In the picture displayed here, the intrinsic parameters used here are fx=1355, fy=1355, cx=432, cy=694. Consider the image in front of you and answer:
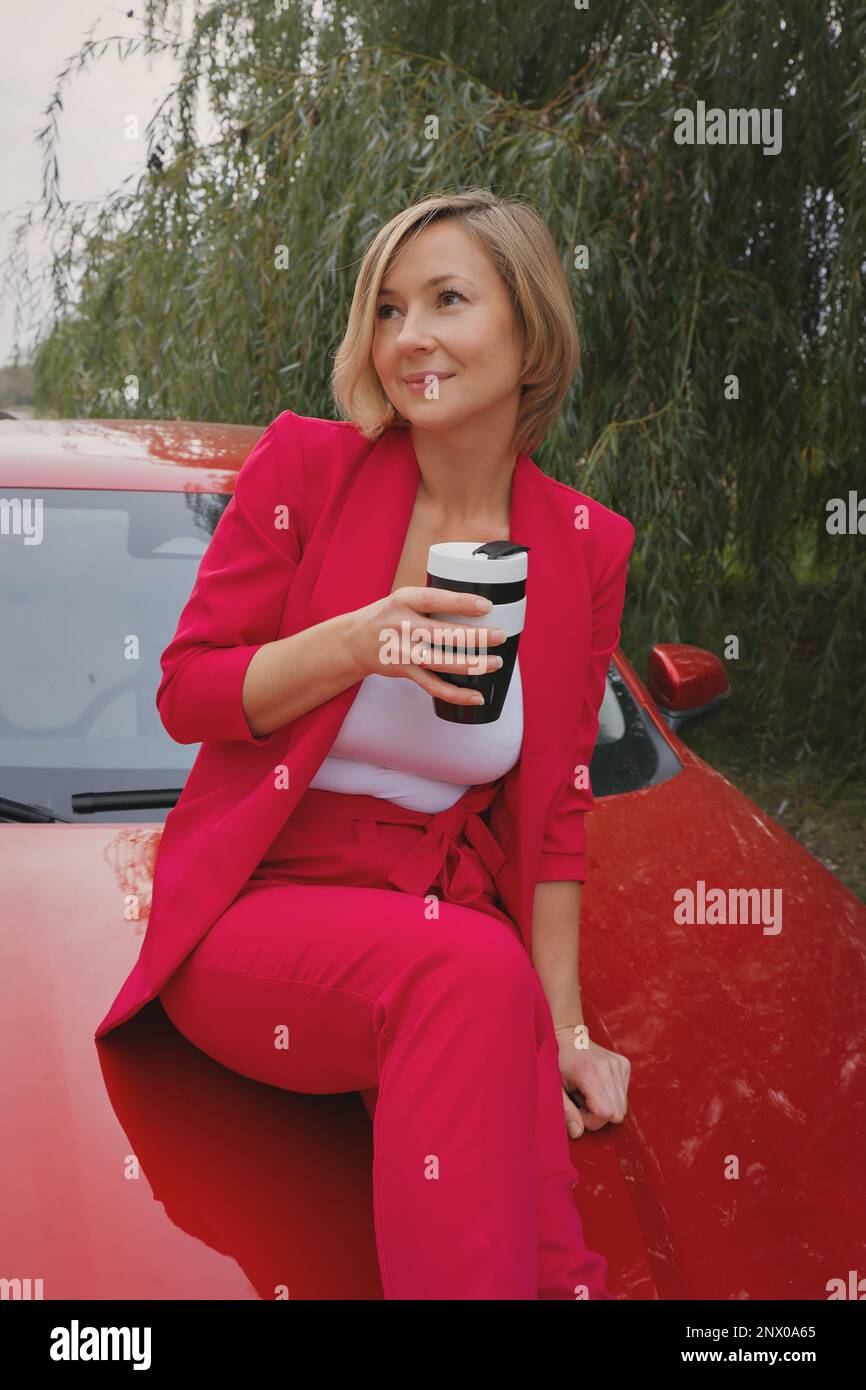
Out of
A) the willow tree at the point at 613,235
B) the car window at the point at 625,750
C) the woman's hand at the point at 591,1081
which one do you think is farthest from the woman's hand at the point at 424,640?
the willow tree at the point at 613,235

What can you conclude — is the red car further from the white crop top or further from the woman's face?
the woman's face

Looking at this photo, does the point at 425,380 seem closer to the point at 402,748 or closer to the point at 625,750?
the point at 402,748

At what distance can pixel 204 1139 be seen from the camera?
4.88ft

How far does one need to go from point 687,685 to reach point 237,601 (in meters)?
1.37

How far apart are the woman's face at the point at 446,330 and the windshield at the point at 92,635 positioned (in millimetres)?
767

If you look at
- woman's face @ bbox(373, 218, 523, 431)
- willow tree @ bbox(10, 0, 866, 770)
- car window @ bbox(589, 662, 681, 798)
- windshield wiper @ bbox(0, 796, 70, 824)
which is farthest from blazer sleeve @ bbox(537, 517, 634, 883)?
willow tree @ bbox(10, 0, 866, 770)

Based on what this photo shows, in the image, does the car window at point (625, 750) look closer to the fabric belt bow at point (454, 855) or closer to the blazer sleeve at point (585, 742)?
the blazer sleeve at point (585, 742)

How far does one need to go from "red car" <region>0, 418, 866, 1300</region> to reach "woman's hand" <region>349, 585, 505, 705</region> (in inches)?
21.0

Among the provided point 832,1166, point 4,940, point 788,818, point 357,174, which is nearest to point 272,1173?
point 4,940

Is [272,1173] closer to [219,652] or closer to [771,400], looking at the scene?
[219,652]

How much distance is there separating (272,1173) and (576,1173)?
326 mm

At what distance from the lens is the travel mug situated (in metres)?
1.42

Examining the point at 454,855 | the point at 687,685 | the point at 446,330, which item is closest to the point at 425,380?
the point at 446,330

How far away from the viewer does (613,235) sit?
4.18 meters
